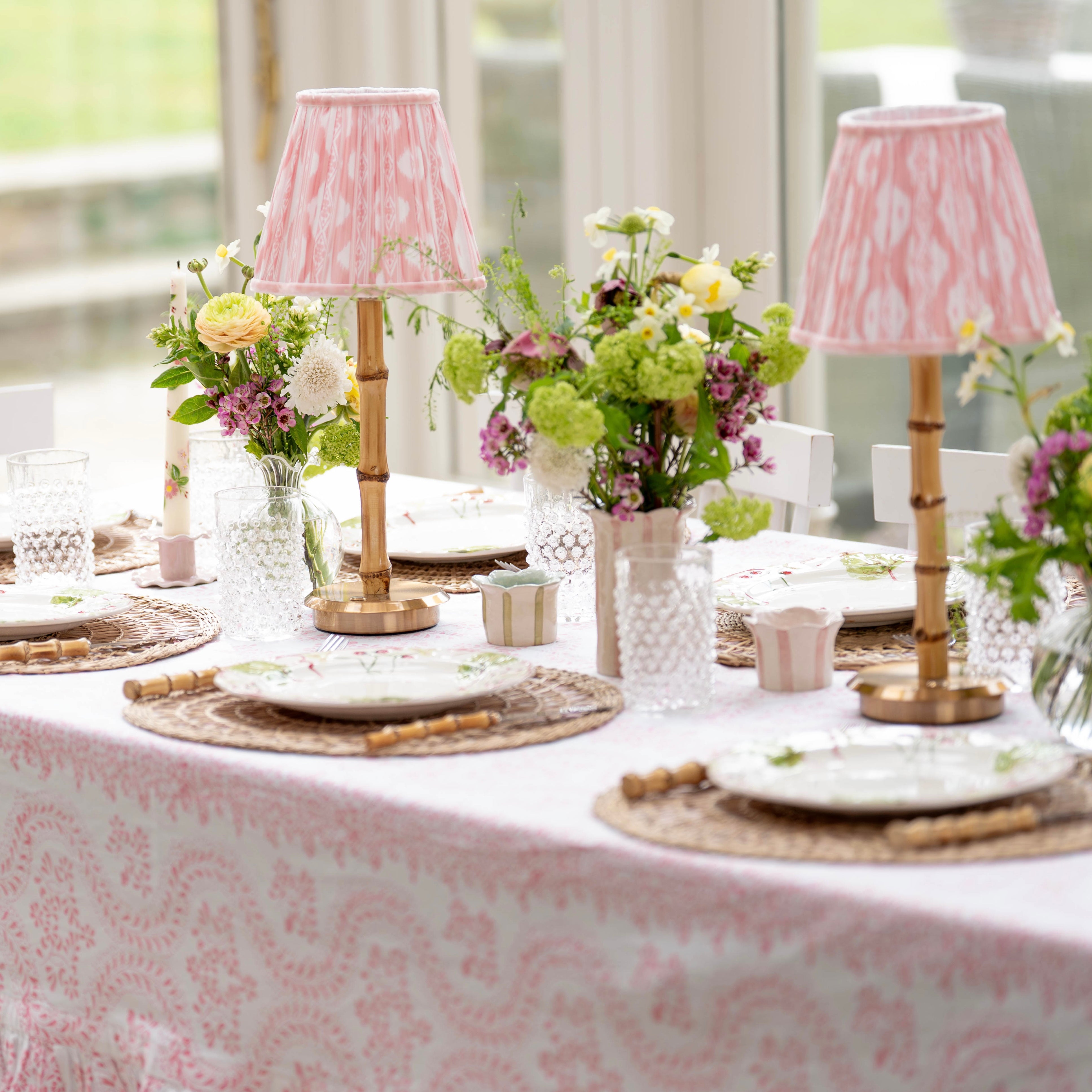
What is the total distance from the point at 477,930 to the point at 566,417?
42 cm

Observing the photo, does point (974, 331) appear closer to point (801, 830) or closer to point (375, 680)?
point (801, 830)

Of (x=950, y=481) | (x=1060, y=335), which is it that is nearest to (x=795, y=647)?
(x=1060, y=335)

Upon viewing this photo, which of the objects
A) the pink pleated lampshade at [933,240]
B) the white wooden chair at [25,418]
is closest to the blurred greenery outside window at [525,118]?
the white wooden chair at [25,418]

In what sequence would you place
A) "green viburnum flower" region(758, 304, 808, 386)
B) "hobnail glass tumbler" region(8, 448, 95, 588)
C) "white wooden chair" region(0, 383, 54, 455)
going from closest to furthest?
"green viburnum flower" region(758, 304, 808, 386) → "hobnail glass tumbler" region(8, 448, 95, 588) → "white wooden chair" region(0, 383, 54, 455)

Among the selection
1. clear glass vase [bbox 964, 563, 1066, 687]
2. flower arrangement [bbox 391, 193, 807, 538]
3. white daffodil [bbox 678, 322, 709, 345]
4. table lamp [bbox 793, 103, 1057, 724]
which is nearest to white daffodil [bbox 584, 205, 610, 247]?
flower arrangement [bbox 391, 193, 807, 538]

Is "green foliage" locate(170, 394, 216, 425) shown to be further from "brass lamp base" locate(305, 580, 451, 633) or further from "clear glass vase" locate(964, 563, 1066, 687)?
"clear glass vase" locate(964, 563, 1066, 687)

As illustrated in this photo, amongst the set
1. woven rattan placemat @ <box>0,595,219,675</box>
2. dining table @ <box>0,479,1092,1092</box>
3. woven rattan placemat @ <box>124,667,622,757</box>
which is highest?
woven rattan placemat @ <box>0,595,219,675</box>

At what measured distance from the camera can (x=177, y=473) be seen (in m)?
1.87

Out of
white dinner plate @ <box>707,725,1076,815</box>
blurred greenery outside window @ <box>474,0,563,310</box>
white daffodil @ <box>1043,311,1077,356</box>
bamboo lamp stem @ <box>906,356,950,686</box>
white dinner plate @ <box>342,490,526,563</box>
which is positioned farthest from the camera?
blurred greenery outside window @ <box>474,0,563,310</box>

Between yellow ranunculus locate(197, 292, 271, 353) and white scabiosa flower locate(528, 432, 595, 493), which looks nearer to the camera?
white scabiosa flower locate(528, 432, 595, 493)

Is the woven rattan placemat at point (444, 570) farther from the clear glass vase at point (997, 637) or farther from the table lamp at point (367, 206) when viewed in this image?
the clear glass vase at point (997, 637)

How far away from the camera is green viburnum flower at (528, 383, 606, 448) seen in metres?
1.26

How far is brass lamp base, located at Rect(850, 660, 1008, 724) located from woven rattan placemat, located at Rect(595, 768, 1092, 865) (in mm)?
153

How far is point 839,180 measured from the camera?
3.98ft
